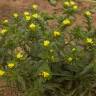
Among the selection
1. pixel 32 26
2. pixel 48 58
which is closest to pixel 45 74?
pixel 48 58

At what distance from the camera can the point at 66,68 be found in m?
3.42

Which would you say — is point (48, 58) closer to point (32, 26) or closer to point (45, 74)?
point (45, 74)

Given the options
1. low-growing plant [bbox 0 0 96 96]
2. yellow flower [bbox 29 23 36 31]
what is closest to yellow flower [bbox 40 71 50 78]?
low-growing plant [bbox 0 0 96 96]

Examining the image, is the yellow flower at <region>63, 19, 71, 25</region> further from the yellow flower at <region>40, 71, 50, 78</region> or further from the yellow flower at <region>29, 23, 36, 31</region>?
the yellow flower at <region>40, 71, 50, 78</region>

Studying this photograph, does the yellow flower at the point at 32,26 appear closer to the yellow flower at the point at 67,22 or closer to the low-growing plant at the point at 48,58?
the low-growing plant at the point at 48,58

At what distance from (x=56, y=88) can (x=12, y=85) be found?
448mm

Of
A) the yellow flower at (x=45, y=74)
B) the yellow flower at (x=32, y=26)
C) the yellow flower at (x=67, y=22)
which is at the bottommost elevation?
the yellow flower at (x=45, y=74)

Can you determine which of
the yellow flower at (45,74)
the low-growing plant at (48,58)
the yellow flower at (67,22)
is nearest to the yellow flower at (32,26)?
the low-growing plant at (48,58)

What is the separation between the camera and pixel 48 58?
10.4 ft

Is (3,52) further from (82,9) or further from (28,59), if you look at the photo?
(82,9)

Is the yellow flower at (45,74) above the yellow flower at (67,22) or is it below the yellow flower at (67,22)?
below

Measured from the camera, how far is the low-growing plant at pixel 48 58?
3186 millimetres

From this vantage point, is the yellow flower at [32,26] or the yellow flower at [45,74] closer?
the yellow flower at [45,74]

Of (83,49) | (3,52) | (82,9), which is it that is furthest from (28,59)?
(82,9)
